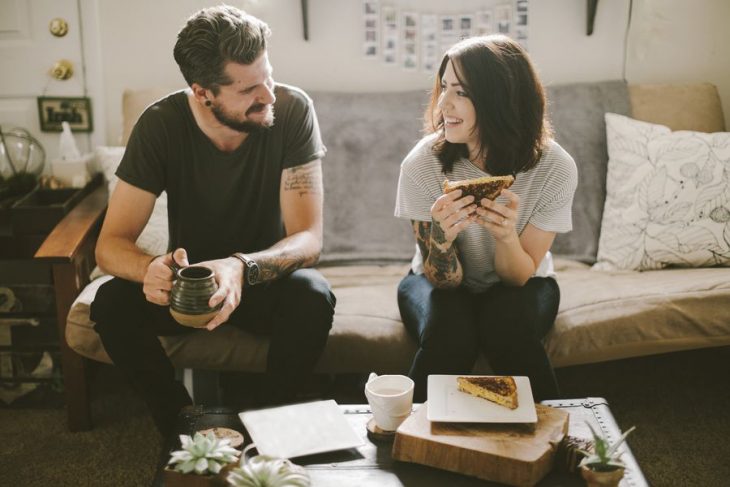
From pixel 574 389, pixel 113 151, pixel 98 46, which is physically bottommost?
pixel 574 389

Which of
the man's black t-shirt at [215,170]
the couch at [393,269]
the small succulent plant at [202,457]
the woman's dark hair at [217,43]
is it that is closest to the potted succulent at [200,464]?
the small succulent plant at [202,457]

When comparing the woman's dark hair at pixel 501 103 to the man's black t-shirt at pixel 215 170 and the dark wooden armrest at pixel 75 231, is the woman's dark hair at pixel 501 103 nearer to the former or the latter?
the man's black t-shirt at pixel 215 170

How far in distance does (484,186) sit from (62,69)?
182 centimetres

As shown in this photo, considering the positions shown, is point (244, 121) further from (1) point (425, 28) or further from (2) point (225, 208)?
(1) point (425, 28)

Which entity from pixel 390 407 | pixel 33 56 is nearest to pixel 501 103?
pixel 390 407

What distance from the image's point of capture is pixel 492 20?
2.86 metres

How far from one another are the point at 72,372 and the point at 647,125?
1.97 metres

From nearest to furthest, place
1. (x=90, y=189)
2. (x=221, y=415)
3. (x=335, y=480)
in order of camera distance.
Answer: (x=335, y=480), (x=221, y=415), (x=90, y=189)

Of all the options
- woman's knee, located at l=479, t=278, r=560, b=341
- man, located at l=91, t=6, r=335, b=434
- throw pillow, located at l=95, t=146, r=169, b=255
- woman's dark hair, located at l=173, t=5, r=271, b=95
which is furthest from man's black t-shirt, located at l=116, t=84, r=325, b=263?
woman's knee, located at l=479, t=278, r=560, b=341

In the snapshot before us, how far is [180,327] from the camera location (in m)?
1.99

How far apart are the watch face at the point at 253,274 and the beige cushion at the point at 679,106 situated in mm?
1530

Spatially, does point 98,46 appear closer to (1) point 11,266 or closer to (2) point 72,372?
(1) point 11,266

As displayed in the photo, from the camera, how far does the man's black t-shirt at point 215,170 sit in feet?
6.81

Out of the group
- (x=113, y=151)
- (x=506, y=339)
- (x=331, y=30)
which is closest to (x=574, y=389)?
(x=506, y=339)
